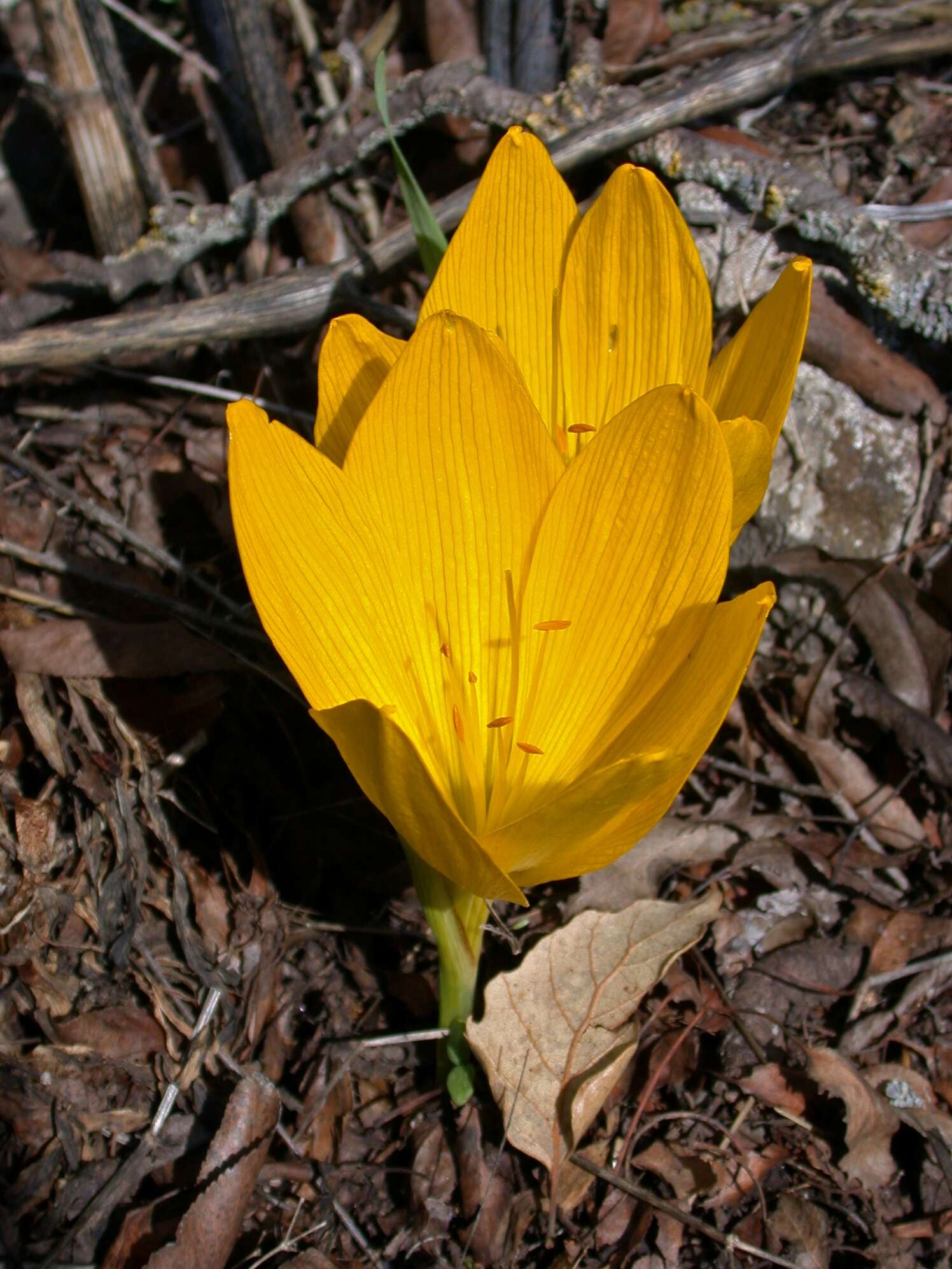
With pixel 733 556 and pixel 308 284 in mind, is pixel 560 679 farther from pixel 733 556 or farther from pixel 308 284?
pixel 308 284

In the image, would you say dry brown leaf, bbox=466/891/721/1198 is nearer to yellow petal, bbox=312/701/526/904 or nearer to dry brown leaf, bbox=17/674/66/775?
yellow petal, bbox=312/701/526/904

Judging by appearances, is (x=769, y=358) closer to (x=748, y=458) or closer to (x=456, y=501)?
(x=748, y=458)

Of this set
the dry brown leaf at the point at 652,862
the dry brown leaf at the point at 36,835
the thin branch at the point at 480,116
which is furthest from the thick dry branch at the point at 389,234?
the dry brown leaf at the point at 652,862

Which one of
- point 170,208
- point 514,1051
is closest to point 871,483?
point 514,1051

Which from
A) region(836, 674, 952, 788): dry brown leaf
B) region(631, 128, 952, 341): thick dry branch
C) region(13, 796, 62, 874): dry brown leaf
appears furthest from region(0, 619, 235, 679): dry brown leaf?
region(631, 128, 952, 341): thick dry branch

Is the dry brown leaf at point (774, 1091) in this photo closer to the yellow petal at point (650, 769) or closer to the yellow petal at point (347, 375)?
the yellow petal at point (650, 769)

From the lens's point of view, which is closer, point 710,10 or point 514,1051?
point 514,1051

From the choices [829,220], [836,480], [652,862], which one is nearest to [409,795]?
[652,862]
